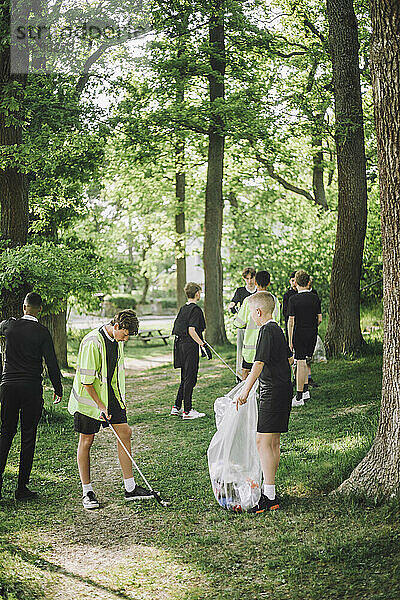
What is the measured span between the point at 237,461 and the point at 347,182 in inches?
314

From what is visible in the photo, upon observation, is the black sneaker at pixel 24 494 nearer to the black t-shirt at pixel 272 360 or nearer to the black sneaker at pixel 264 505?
the black sneaker at pixel 264 505

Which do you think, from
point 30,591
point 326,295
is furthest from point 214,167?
point 30,591

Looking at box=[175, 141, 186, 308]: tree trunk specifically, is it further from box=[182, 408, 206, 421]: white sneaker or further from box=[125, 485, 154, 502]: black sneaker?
box=[125, 485, 154, 502]: black sneaker

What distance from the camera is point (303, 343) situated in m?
9.84

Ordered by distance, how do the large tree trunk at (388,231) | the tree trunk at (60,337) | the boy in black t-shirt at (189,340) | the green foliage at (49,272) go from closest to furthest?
the large tree trunk at (388,231) < the green foliage at (49,272) < the boy in black t-shirt at (189,340) < the tree trunk at (60,337)

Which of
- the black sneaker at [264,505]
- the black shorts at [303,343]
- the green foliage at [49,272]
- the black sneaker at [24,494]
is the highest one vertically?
the green foliage at [49,272]

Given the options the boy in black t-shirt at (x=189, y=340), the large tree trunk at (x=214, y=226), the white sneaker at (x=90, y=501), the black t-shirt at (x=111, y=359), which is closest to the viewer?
the black t-shirt at (x=111, y=359)

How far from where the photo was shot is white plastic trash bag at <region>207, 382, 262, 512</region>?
5.81m

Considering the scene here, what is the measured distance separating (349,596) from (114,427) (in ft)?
9.19

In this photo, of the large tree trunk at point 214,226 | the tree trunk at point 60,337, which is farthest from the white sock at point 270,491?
the tree trunk at point 60,337

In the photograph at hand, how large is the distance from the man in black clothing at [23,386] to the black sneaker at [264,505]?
7.45ft

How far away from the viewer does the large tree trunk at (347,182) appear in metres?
12.4

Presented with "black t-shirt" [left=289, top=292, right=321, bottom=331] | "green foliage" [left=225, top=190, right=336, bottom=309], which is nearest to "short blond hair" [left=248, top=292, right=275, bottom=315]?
"black t-shirt" [left=289, top=292, right=321, bottom=331]

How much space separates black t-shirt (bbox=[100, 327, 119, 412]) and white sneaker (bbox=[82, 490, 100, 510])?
2.71 ft
